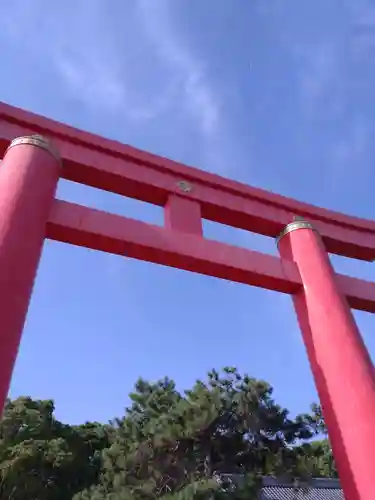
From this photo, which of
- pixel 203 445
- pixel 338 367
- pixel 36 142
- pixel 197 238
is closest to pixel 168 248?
pixel 197 238

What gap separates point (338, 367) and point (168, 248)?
5.16 feet

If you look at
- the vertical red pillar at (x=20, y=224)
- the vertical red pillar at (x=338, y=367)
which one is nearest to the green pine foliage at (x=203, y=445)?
the vertical red pillar at (x=338, y=367)

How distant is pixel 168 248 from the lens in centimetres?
371

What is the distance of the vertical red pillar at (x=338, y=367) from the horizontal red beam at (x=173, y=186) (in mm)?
575

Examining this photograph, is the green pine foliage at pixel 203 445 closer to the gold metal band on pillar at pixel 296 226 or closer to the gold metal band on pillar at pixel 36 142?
the gold metal band on pillar at pixel 296 226

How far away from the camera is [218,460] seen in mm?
8281

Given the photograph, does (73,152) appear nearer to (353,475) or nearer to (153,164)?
(153,164)

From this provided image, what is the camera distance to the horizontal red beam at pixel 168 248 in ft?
11.5

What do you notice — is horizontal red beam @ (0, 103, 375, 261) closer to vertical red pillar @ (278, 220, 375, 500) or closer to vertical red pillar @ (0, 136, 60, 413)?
vertical red pillar @ (0, 136, 60, 413)

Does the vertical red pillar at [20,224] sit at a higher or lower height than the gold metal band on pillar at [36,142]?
lower

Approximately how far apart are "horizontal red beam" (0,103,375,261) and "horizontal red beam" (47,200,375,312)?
689 mm

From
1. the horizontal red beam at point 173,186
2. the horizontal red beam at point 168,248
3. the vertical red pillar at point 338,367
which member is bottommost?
the vertical red pillar at point 338,367

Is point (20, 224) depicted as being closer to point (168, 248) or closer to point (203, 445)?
point (168, 248)

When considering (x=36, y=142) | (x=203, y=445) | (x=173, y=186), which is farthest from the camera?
(x=203, y=445)
